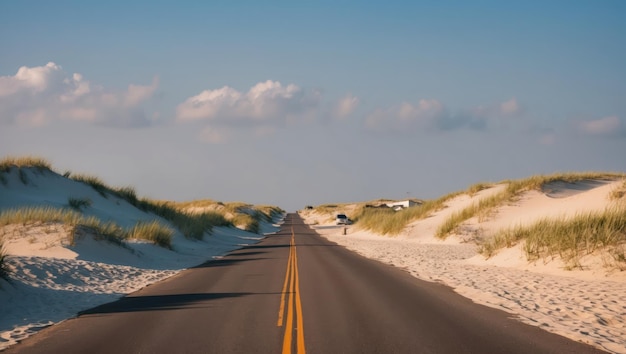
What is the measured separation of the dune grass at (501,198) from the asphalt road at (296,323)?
25119mm

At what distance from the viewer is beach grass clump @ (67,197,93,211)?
3461cm

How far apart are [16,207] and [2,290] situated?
20.3 meters

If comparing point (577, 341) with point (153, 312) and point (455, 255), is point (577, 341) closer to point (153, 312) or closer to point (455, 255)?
point (153, 312)

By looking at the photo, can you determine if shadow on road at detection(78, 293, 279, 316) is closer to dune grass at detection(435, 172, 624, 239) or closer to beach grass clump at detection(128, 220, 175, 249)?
beach grass clump at detection(128, 220, 175, 249)

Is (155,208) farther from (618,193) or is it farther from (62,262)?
(618,193)

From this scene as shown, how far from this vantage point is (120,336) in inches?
380

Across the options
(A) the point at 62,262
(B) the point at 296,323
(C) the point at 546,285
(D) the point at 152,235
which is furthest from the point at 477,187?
(B) the point at 296,323

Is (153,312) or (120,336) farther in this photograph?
(153,312)

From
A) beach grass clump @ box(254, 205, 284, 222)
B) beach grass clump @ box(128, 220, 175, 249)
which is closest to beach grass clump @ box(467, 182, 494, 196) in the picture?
beach grass clump @ box(128, 220, 175, 249)

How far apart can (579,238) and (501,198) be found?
81.8ft

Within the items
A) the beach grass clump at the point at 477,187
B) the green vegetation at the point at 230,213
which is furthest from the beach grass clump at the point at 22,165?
the beach grass clump at the point at 477,187

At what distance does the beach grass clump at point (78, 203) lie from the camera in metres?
34.6

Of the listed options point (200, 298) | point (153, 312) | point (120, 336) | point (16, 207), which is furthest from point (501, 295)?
point (16, 207)

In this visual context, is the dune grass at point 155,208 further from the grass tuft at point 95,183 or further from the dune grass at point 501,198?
the dune grass at point 501,198
